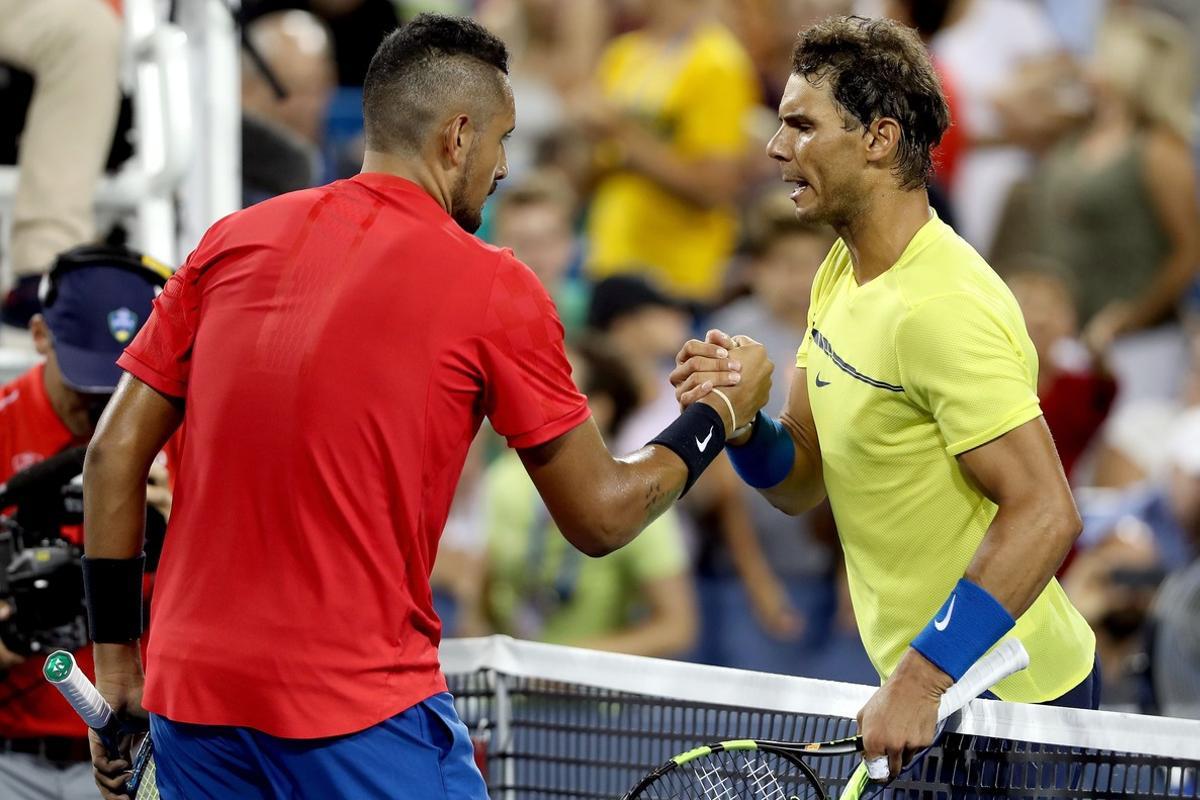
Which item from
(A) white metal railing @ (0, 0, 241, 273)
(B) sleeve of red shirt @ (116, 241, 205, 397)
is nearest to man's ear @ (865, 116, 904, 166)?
(B) sleeve of red shirt @ (116, 241, 205, 397)

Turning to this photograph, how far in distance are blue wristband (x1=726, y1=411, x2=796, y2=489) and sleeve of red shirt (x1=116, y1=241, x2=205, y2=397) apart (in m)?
1.17

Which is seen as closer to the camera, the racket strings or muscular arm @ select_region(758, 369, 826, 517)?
the racket strings

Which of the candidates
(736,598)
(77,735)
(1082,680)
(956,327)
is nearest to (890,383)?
(956,327)

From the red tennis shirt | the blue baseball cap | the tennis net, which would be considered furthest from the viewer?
the blue baseball cap

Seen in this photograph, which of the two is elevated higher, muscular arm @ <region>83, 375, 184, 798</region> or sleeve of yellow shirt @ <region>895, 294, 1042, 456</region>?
sleeve of yellow shirt @ <region>895, 294, 1042, 456</region>

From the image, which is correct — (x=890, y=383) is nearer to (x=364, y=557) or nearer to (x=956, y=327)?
(x=956, y=327)

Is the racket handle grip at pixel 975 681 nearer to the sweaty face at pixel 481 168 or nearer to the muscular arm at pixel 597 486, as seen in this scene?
the muscular arm at pixel 597 486

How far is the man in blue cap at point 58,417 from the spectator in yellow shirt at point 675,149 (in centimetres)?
447

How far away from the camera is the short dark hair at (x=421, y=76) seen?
3.09 metres

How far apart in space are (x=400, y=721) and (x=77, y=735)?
4.40 feet

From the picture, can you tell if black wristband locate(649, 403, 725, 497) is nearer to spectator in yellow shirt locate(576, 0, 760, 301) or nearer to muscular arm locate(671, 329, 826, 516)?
muscular arm locate(671, 329, 826, 516)

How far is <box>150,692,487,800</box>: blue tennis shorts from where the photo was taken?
2871 mm

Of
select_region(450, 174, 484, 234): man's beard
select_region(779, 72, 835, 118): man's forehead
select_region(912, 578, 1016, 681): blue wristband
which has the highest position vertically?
select_region(779, 72, 835, 118): man's forehead

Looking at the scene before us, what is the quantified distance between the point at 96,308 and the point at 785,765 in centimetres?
178
